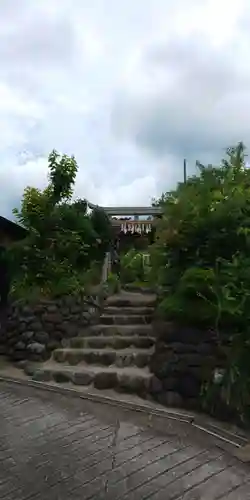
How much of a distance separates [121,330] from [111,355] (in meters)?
0.94

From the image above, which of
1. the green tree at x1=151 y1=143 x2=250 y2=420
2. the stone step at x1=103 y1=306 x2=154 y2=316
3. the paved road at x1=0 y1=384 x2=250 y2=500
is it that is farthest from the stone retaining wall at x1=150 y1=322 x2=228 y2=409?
the stone step at x1=103 y1=306 x2=154 y2=316

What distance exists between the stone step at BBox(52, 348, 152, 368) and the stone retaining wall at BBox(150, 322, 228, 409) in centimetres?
76

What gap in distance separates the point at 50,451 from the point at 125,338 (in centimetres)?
316

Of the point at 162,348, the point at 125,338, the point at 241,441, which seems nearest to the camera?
the point at 241,441

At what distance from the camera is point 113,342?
663 cm

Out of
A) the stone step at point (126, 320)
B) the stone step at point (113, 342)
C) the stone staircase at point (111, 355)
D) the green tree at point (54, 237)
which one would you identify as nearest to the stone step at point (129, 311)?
the stone staircase at point (111, 355)

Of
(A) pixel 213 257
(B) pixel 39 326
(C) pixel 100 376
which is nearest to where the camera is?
(A) pixel 213 257

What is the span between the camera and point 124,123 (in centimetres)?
922

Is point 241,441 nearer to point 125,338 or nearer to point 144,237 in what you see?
point 125,338

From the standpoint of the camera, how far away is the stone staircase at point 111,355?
215 inches

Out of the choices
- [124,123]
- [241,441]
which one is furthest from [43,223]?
[241,441]

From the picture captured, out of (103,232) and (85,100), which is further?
(103,232)

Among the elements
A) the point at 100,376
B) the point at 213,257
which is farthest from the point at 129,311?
the point at 213,257

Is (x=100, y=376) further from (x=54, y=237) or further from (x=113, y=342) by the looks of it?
(x=54, y=237)
